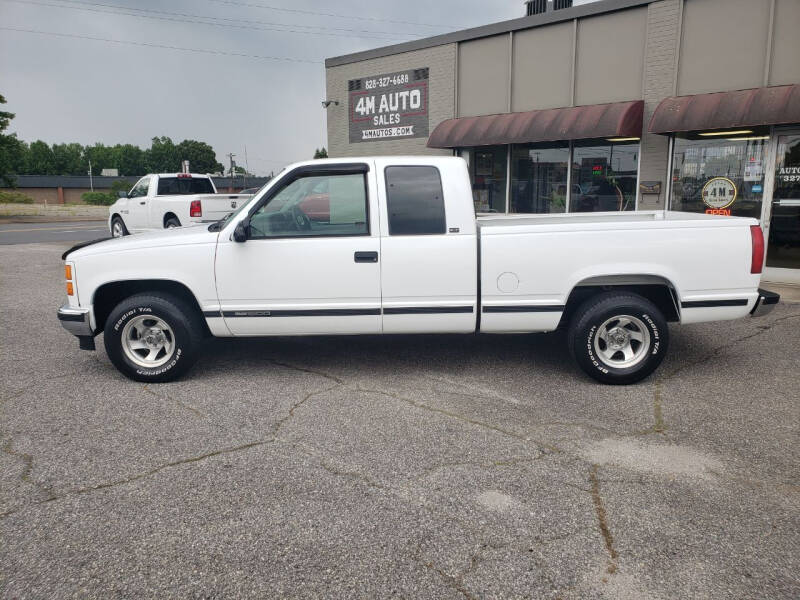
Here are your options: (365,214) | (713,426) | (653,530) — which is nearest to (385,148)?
(365,214)

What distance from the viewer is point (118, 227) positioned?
18.3 metres

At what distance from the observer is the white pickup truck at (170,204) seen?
615 inches

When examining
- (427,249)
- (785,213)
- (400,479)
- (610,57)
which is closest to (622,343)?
(427,249)

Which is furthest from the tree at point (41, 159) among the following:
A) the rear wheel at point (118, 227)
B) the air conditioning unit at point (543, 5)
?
the air conditioning unit at point (543, 5)

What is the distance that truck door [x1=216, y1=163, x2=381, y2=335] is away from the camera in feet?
17.2

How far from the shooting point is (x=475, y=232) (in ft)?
17.2

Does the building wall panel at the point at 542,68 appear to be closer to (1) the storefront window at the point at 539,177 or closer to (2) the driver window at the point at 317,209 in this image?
(1) the storefront window at the point at 539,177

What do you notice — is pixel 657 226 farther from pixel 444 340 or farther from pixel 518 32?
pixel 518 32

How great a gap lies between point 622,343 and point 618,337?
0.21 ft

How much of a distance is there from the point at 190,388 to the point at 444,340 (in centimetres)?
274

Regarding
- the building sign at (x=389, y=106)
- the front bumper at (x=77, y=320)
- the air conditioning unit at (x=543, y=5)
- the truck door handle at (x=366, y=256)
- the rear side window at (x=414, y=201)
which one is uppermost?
the air conditioning unit at (x=543, y=5)

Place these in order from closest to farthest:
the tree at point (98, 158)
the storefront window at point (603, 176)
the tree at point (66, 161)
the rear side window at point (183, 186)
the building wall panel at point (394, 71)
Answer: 1. the storefront window at point (603, 176)
2. the building wall panel at point (394, 71)
3. the rear side window at point (183, 186)
4. the tree at point (66, 161)
5. the tree at point (98, 158)

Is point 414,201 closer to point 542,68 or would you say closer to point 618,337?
point 618,337

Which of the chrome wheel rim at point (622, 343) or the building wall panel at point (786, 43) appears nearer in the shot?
the chrome wheel rim at point (622, 343)
